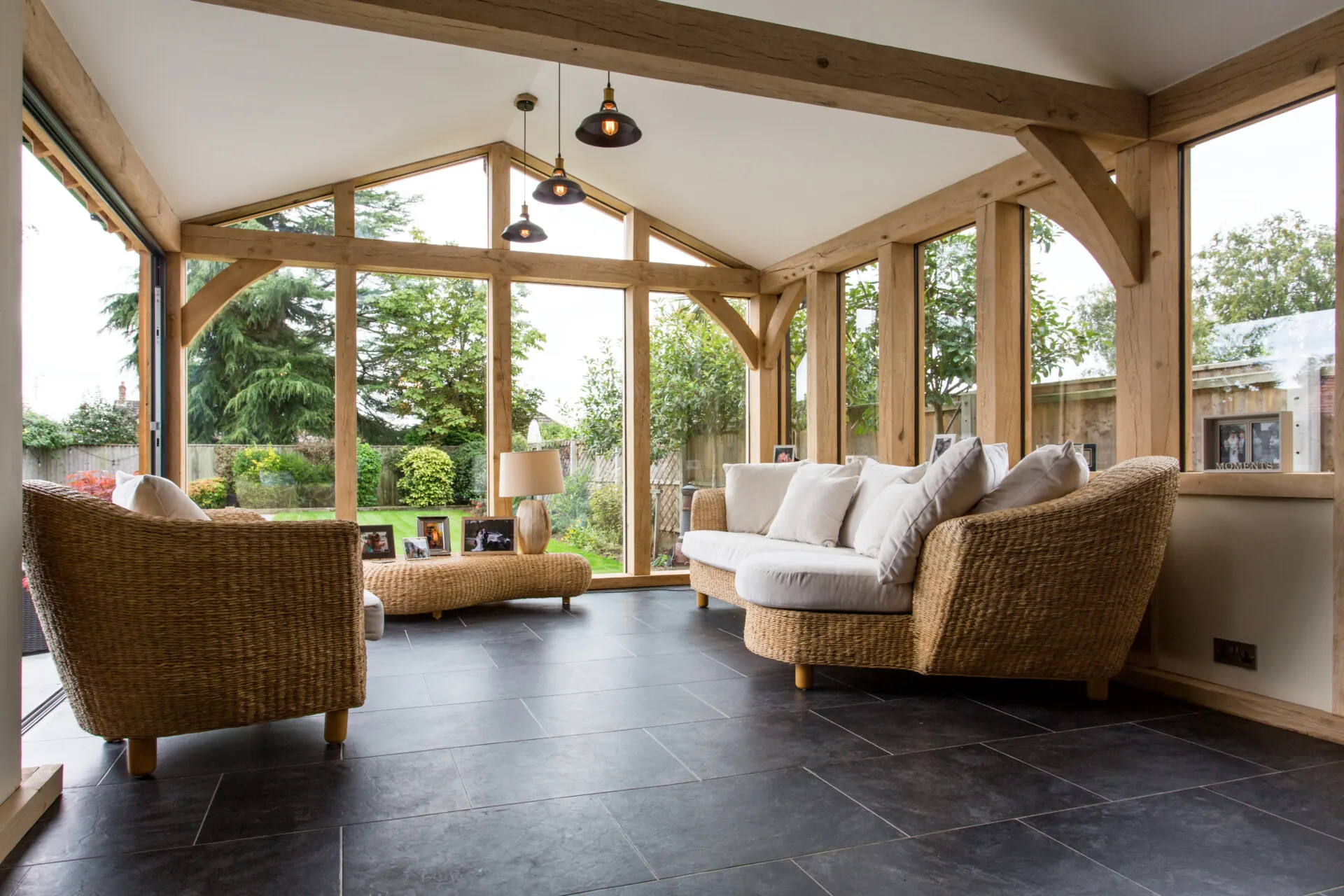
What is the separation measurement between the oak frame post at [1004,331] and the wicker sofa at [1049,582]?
1.08 meters

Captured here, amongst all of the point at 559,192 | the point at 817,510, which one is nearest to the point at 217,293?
the point at 559,192

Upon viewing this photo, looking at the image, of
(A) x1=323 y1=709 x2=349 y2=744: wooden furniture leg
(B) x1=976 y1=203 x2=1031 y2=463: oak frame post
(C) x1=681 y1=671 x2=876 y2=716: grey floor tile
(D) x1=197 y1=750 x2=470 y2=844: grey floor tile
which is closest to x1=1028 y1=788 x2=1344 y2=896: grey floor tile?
(C) x1=681 y1=671 x2=876 y2=716: grey floor tile

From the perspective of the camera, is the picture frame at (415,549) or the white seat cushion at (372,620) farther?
the picture frame at (415,549)

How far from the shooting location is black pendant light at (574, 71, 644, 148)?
364 cm

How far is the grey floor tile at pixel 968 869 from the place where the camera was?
5.69ft

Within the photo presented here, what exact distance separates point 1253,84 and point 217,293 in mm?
5246

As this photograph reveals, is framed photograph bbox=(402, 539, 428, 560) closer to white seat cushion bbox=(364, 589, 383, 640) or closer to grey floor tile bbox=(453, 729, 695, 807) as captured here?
white seat cushion bbox=(364, 589, 383, 640)

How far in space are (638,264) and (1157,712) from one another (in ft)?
14.1

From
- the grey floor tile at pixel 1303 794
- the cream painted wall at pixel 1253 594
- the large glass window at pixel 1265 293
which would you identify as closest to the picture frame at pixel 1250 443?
the large glass window at pixel 1265 293

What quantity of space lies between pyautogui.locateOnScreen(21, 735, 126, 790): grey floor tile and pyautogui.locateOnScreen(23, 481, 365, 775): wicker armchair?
0.42 ft

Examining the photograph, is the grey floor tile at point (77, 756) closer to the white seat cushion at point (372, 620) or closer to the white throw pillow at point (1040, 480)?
the white seat cushion at point (372, 620)

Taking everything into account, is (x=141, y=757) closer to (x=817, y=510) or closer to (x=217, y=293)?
(x=817, y=510)

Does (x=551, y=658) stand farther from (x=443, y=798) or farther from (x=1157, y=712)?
(x=1157, y=712)

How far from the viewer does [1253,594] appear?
303cm
